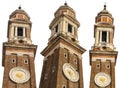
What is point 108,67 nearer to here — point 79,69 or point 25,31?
point 79,69

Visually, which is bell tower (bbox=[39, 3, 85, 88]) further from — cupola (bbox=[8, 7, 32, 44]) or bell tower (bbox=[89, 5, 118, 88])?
cupola (bbox=[8, 7, 32, 44])

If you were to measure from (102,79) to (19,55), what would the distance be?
12935 mm

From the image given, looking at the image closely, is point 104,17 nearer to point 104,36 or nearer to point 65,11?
point 104,36

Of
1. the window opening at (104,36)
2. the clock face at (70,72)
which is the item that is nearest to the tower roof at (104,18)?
the window opening at (104,36)

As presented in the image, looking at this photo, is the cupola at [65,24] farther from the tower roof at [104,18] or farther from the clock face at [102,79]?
the clock face at [102,79]

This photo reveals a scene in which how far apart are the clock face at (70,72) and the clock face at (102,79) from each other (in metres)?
3.71

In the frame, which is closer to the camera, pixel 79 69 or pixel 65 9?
pixel 79 69

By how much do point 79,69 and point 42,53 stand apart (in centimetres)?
722

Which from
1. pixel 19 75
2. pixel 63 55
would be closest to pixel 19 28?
pixel 19 75

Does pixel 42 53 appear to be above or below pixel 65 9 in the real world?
below

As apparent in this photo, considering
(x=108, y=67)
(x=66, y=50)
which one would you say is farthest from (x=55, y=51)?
(x=108, y=67)

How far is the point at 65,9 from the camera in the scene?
350 ft

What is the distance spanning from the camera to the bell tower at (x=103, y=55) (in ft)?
330

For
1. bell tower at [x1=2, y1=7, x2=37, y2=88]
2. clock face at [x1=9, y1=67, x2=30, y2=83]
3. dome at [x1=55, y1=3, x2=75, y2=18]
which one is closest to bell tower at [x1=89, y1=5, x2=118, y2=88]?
dome at [x1=55, y1=3, x2=75, y2=18]
